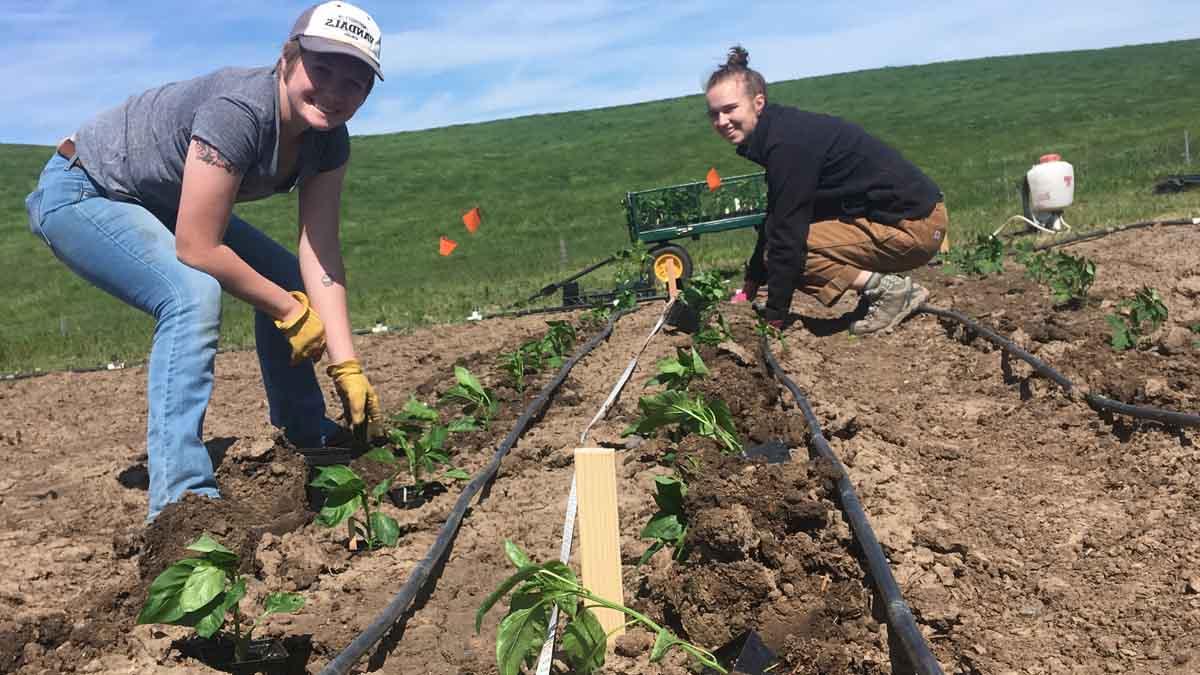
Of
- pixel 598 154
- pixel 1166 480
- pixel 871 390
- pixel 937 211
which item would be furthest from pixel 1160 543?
pixel 598 154

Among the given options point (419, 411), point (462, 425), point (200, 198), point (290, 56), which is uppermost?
point (290, 56)

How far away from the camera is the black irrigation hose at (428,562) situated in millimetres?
2453

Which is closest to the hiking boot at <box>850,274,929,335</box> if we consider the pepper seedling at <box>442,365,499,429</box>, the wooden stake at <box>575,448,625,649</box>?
the pepper seedling at <box>442,365,499,429</box>

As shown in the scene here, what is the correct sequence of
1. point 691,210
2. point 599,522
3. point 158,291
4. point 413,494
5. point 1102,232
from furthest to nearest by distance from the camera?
point 691,210
point 1102,232
point 413,494
point 158,291
point 599,522

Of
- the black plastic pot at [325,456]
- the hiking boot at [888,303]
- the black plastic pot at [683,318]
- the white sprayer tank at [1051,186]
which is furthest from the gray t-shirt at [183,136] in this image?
the white sprayer tank at [1051,186]

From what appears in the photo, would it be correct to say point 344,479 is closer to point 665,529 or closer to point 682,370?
point 665,529

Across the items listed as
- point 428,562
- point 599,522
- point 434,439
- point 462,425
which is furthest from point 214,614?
point 462,425

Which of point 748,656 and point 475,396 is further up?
point 475,396

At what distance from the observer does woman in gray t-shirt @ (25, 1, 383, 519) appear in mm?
3420

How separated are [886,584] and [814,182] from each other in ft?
11.7

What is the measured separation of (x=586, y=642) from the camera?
2225mm

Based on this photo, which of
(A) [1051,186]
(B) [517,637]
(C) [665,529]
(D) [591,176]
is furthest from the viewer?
(D) [591,176]

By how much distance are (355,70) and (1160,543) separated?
9.08ft

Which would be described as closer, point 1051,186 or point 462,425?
point 462,425
